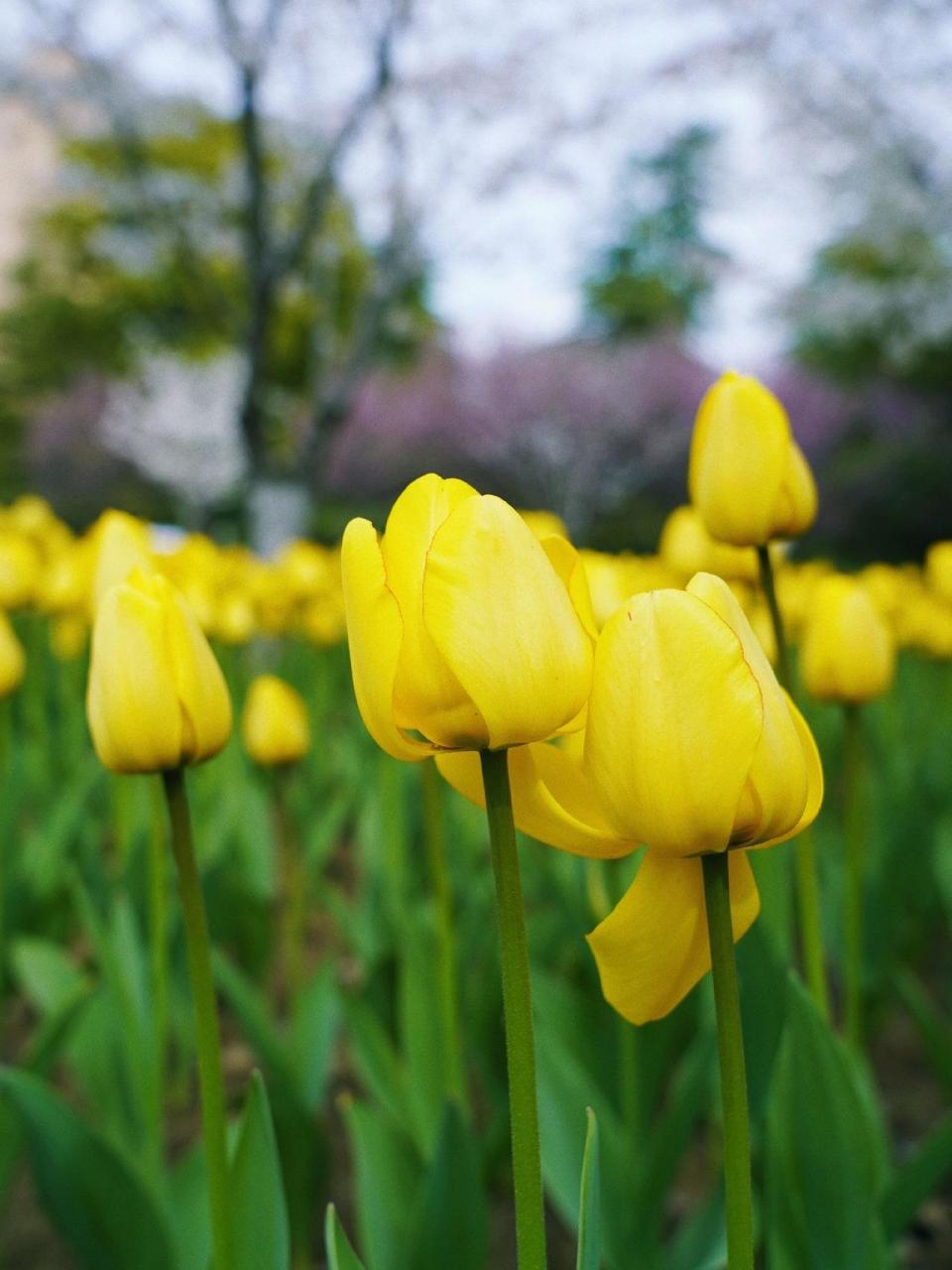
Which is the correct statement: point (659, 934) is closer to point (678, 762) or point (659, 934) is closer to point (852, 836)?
point (678, 762)

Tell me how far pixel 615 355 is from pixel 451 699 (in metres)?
19.4

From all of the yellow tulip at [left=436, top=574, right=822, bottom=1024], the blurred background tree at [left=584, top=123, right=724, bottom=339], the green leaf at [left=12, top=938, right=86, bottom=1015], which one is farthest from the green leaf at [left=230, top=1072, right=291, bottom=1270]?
the blurred background tree at [left=584, top=123, right=724, bottom=339]

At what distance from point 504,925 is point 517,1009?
0.04m

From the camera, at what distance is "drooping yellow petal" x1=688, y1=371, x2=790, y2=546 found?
103 cm

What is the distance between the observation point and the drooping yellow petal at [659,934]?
58cm

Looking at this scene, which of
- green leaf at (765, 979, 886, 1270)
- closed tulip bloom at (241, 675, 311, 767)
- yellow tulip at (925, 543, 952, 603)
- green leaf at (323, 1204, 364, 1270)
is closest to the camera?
green leaf at (323, 1204, 364, 1270)

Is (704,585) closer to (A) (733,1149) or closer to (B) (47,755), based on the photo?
(A) (733,1149)

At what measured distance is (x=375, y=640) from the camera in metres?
0.57

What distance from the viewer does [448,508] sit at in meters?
0.60

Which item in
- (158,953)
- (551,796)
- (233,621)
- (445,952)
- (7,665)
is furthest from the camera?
(233,621)

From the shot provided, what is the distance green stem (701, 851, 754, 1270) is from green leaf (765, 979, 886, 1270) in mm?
436

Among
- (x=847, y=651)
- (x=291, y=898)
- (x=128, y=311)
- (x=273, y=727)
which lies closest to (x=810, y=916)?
(x=847, y=651)

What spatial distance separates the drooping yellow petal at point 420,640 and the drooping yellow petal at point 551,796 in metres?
0.06

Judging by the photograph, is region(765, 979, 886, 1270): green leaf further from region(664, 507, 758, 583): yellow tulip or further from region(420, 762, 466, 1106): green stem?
region(664, 507, 758, 583): yellow tulip
